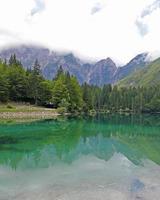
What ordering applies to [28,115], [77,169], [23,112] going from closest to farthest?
1. [77,169]
2. [28,115]
3. [23,112]

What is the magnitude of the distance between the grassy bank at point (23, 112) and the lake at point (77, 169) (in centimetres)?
4179

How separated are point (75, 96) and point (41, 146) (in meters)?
88.7

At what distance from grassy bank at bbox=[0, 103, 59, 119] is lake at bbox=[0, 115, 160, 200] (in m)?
41.8

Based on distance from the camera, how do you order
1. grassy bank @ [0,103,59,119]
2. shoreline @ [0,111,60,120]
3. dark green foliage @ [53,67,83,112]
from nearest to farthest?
shoreline @ [0,111,60,120] < grassy bank @ [0,103,59,119] < dark green foliage @ [53,67,83,112]

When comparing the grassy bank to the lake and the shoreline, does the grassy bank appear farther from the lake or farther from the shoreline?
the lake

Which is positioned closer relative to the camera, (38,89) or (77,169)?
(77,169)

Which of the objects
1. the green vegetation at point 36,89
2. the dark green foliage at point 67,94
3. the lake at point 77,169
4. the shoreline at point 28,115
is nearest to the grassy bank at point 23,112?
the shoreline at point 28,115

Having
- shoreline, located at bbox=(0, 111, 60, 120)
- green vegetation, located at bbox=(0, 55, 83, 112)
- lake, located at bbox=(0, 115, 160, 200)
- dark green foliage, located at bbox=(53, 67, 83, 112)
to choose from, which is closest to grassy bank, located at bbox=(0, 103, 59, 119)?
shoreline, located at bbox=(0, 111, 60, 120)

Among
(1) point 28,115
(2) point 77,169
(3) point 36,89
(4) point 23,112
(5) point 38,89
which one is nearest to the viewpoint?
(2) point 77,169

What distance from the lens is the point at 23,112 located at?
10319 cm

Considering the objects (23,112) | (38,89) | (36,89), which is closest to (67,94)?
(38,89)

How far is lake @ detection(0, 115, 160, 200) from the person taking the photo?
2391 cm

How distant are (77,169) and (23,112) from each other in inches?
2835

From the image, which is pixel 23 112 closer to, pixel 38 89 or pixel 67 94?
pixel 38 89
